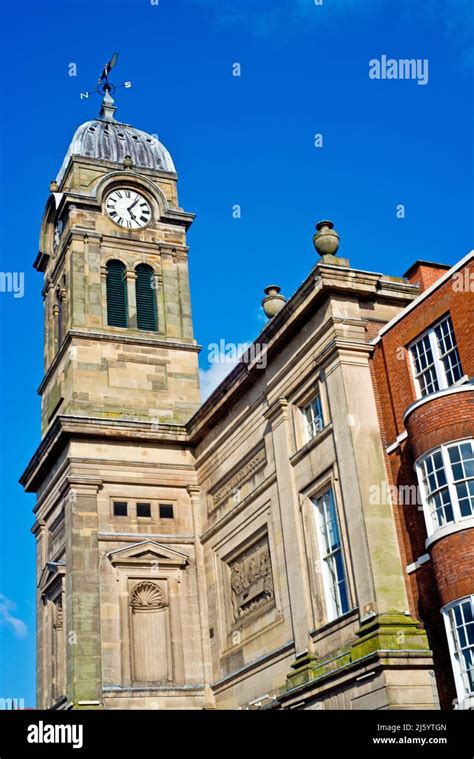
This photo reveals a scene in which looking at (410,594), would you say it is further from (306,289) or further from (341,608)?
(306,289)

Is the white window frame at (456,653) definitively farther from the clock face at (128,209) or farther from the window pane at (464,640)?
the clock face at (128,209)

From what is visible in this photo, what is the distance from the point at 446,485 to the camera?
23234 millimetres

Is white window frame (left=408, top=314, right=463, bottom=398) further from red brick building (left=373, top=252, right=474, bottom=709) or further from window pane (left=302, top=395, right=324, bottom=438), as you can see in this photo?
window pane (left=302, top=395, right=324, bottom=438)

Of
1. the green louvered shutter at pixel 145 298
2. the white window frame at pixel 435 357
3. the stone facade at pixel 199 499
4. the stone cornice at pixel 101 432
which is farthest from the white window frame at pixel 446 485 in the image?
the green louvered shutter at pixel 145 298

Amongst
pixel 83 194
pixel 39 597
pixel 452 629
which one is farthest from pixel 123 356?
pixel 452 629

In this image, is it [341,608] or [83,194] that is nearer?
[341,608]

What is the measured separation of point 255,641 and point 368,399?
9074 millimetres

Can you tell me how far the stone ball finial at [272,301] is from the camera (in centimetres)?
3409

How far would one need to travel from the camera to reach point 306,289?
93.1ft

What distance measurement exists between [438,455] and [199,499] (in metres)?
14.6

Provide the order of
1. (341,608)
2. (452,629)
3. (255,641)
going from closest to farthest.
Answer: (452,629)
(341,608)
(255,641)

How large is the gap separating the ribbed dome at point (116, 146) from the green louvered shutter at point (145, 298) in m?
5.26

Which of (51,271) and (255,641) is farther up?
(51,271)
